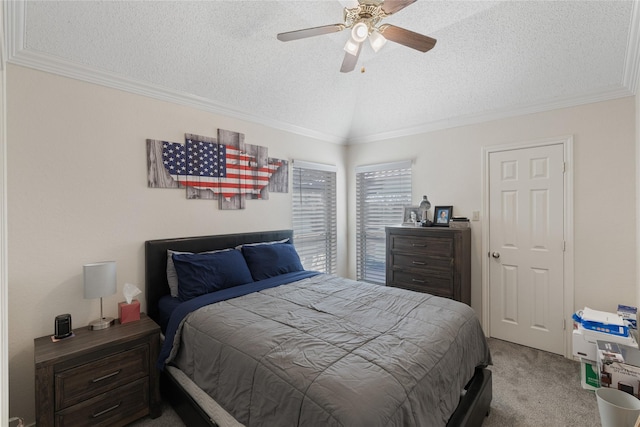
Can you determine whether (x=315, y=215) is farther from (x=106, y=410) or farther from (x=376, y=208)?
(x=106, y=410)

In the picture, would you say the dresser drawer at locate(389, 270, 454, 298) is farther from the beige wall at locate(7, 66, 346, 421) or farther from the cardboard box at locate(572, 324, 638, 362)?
the beige wall at locate(7, 66, 346, 421)

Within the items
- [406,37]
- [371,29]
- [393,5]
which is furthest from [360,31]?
[406,37]

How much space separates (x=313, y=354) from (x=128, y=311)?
5.45ft

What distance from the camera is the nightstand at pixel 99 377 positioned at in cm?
169

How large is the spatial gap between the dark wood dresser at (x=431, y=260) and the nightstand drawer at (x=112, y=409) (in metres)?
2.71

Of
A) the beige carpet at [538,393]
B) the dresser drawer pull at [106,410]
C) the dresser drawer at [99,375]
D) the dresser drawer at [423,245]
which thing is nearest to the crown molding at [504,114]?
the dresser drawer at [423,245]

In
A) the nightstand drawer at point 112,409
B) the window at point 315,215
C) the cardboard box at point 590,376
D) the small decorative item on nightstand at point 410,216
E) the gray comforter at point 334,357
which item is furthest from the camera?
the window at point 315,215

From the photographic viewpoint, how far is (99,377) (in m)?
1.86

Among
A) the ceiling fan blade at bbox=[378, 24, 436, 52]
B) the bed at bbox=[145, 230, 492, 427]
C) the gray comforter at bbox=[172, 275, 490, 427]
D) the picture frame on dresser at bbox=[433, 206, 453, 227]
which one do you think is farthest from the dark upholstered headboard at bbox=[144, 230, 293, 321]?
the picture frame on dresser at bbox=[433, 206, 453, 227]

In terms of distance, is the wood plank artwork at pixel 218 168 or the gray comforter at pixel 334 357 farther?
the wood plank artwork at pixel 218 168

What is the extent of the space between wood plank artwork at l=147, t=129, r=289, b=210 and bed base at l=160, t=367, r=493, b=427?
1.66 m

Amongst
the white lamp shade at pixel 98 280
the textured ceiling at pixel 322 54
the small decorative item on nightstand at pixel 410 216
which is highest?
the textured ceiling at pixel 322 54

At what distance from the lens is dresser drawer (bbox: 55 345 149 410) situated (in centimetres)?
173

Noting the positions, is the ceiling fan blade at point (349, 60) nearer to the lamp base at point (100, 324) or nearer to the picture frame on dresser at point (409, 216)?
the picture frame on dresser at point (409, 216)
